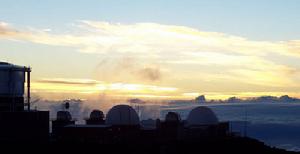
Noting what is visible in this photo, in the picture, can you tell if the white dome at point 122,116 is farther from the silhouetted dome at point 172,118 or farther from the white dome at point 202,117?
the white dome at point 202,117

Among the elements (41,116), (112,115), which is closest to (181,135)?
(112,115)

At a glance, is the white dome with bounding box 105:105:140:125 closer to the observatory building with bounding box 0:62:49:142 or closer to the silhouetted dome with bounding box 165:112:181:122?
the silhouetted dome with bounding box 165:112:181:122

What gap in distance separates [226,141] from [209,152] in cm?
1190

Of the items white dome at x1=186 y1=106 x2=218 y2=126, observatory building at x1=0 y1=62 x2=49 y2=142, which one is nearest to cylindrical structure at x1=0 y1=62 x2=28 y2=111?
observatory building at x1=0 y1=62 x2=49 y2=142

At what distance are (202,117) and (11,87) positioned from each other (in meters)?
36.5

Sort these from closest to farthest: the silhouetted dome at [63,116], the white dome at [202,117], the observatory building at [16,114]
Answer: the observatory building at [16,114]
the white dome at [202,117]
the silhouetted dome at [63,116]

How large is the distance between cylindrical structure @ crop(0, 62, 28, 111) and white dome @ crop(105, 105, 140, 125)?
51.2 ft

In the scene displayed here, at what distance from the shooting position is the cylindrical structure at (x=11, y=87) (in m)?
77.4

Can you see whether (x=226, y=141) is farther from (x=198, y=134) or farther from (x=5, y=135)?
(x=5, y=135)

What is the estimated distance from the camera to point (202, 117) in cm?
10256

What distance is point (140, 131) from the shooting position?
91438 mm

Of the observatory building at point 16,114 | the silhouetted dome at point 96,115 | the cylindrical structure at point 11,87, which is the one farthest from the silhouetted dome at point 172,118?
the cylindrical structure at point 11,87

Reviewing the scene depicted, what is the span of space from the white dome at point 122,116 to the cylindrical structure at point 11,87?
1562cm

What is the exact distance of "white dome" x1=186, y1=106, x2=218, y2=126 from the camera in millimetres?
101875
